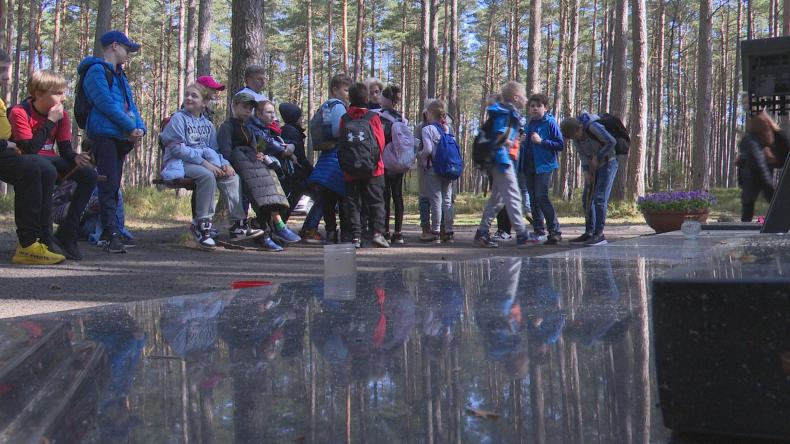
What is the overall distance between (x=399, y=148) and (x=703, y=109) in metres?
14.5

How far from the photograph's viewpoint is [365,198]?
777 cm

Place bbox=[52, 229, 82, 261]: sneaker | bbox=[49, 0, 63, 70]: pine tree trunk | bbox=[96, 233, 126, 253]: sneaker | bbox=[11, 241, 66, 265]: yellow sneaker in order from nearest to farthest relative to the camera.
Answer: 1. bbox=[11, 241, 66, 265]: yellow sneaker
2. bbox=[52, 229, 82, 261]: sneaker
3. bbox=[96, 233, 126, 253]: sneaker
4. bbox=[49, 0, 63, 70]: pine tree trunk

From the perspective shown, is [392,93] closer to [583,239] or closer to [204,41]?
[583,239]

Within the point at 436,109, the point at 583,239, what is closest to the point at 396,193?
the point at 436,109

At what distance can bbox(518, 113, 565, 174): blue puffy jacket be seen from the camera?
27.7 ft

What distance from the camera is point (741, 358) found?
3.56 ft

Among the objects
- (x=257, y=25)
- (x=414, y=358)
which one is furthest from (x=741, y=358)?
(x=257, y=25)

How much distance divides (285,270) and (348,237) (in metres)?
2.03

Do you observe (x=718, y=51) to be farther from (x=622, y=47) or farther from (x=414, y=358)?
(x=414, y=358)

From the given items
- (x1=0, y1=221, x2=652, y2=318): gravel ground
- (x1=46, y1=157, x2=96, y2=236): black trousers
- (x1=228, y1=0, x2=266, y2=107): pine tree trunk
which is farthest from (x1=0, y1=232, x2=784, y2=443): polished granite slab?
(x1=228, y1=0, x2=266, y2=107): pine tree trunk

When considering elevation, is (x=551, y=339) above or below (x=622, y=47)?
below

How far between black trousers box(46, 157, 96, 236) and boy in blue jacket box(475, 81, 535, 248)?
13.0 feet

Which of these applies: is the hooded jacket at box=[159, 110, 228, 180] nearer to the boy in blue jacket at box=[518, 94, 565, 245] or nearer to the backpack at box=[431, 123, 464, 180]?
the backpack at box=[431, 123, 464, 180]

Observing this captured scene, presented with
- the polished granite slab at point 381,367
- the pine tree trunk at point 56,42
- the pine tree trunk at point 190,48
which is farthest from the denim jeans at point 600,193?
the pine tree trunk at point 56,42
